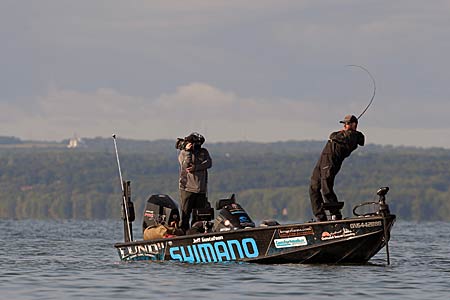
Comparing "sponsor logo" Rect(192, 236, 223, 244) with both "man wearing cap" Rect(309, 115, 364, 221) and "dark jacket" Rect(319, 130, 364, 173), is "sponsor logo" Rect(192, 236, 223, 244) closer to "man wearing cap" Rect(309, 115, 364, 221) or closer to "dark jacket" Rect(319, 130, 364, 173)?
"man wearing cap" Rect(309, 115, 364, 221)

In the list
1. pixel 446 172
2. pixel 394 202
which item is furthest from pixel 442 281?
pixel 446 172

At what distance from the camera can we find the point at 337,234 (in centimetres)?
2239

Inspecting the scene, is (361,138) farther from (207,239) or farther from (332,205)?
(207,239)

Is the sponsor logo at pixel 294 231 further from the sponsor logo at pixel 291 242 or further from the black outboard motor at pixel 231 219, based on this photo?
the black outboard motor at pixel 231 219

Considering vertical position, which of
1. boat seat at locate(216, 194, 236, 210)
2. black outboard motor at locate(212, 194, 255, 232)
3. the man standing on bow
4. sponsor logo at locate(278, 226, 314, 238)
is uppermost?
the man standing on bow

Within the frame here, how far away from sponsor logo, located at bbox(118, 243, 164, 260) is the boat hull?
2.95 feet

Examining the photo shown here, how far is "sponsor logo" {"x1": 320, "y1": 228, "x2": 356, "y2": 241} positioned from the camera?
22.4 m

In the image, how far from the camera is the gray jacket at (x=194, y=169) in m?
24.2

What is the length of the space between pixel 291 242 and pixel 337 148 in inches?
68.7

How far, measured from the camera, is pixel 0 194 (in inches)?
7111

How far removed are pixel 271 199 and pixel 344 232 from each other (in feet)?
480

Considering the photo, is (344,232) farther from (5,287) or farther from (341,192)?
(341,192)

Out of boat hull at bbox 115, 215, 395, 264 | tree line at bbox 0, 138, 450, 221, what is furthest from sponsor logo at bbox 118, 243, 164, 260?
tree line at bbox 0, 138, 450, 221

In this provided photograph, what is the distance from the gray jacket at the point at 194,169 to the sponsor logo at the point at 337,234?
2959 millimetres
